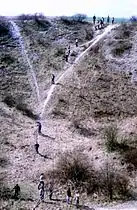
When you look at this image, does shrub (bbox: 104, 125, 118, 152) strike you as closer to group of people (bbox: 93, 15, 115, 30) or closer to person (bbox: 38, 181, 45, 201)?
person (bbox: 38, 181, 45, 201)

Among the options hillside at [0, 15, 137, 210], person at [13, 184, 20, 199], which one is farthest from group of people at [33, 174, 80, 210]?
person at [13, 184, 20, 199]

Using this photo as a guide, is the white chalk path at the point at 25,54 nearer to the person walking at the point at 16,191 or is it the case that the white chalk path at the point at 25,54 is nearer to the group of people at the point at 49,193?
the group of people at the point at 49,193

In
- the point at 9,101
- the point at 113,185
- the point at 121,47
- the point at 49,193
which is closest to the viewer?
the point at 49,193

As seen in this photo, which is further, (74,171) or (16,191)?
(74,171)

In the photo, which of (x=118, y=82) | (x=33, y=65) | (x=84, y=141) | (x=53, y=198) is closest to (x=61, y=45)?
(x=33, y=65)

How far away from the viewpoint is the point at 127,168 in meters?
33.1

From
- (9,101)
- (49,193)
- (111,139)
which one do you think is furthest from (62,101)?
(49,193)

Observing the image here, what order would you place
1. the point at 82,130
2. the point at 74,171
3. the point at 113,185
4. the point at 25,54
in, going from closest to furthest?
the point at 113,185
the point at 74,171
the point at 82,130
the point at 25,54

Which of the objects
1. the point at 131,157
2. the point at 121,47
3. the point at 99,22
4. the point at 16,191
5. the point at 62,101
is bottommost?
the point at 16,191

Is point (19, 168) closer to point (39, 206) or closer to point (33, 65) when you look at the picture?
point (39, 206)

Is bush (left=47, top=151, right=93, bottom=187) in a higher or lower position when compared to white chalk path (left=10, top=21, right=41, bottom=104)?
lower

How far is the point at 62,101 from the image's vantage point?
152 feet

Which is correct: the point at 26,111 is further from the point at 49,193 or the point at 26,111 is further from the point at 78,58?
the point at 49,193

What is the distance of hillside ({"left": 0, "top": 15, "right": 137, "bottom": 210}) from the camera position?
33500 millimetres
